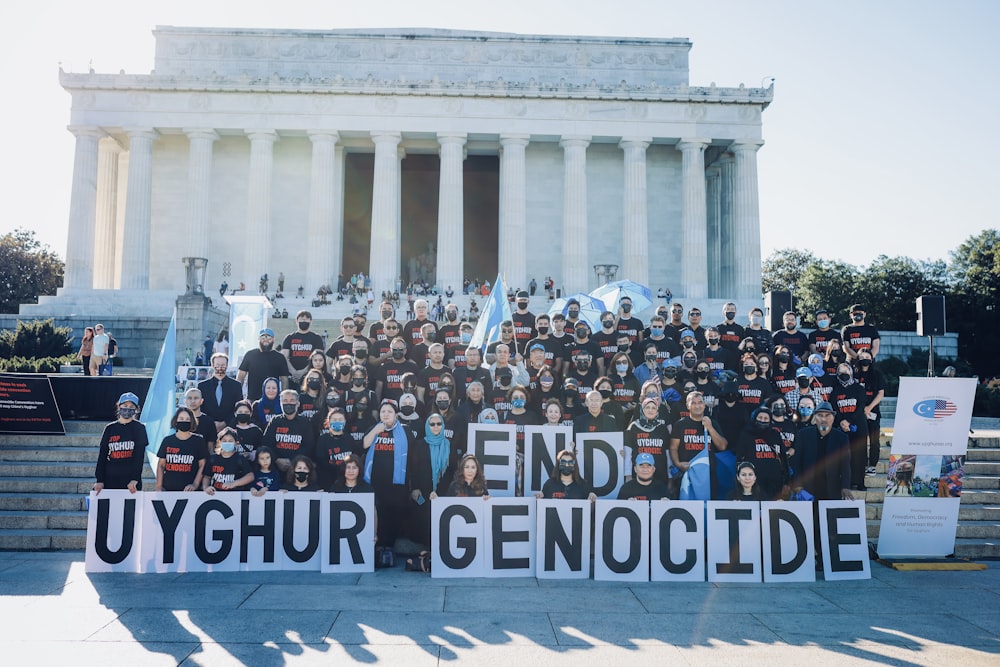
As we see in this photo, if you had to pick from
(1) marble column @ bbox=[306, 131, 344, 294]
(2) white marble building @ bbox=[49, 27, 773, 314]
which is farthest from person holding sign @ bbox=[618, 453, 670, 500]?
(1) marble column @ bbox=[306, 131, 344, 294]

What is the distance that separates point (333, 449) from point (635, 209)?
123ft

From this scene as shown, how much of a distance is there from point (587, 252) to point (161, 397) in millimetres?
37092

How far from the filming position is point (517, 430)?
456 inches

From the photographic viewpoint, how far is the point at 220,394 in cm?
1245

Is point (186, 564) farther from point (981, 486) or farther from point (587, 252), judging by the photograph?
point (587, 252)

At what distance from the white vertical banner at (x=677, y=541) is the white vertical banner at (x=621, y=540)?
14 centimetres

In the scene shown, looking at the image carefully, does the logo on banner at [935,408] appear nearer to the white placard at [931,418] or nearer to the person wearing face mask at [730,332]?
the white placard at [931,418]

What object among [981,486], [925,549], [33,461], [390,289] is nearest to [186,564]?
[33,461]

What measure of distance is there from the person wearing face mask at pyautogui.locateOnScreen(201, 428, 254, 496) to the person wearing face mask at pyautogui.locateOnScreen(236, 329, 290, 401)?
7.82ft

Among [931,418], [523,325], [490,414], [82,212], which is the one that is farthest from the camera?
[82,212]

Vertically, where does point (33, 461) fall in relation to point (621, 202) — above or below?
below

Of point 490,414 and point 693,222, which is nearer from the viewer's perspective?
point 490,414

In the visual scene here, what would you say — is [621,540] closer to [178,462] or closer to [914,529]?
[914,529]

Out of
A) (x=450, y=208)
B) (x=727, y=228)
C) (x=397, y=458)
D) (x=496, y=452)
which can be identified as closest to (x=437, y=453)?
(x=397, y=458)
